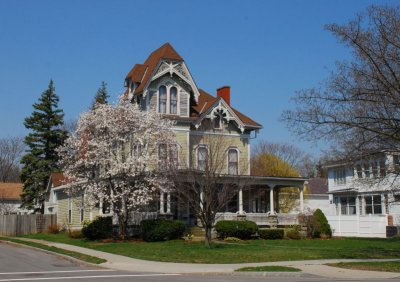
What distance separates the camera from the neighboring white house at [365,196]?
2131 cm

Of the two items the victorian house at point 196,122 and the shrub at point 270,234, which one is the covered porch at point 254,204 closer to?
the victorian house at point 196,122

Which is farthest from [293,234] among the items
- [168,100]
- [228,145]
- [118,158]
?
[168,100]

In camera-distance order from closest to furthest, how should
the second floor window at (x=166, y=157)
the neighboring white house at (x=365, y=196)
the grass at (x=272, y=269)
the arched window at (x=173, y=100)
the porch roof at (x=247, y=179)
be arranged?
the grass at (x=272, y=269) → the neighboring white house at (x=365, y=196) → the porch roof at (x=247, y=179) → the second floor window at (x=166, y=157) → the arched window at (x=173, y=100)

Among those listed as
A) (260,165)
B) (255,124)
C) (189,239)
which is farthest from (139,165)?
(260,165)

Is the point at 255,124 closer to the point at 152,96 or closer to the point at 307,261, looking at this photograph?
the point at 152,96

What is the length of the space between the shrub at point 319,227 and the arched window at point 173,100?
42.2 feet

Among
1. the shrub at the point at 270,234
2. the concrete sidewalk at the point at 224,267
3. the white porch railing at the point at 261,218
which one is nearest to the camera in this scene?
the concrete sidewalk at the point at 224,267

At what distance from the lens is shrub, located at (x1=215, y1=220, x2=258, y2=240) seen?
1331 inches

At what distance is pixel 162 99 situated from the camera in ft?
133

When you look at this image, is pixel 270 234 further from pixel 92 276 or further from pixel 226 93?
pixel 92 276

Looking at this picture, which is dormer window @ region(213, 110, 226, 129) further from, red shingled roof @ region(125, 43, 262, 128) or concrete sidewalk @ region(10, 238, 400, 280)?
concrete sidewalk @ region(10, 238, 400, 280)

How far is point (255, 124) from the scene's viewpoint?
4400 cm

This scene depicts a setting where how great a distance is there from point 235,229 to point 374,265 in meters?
15.7

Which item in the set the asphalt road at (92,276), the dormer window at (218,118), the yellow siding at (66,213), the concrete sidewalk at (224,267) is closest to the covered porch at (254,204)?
the dormer window at (218,118)
